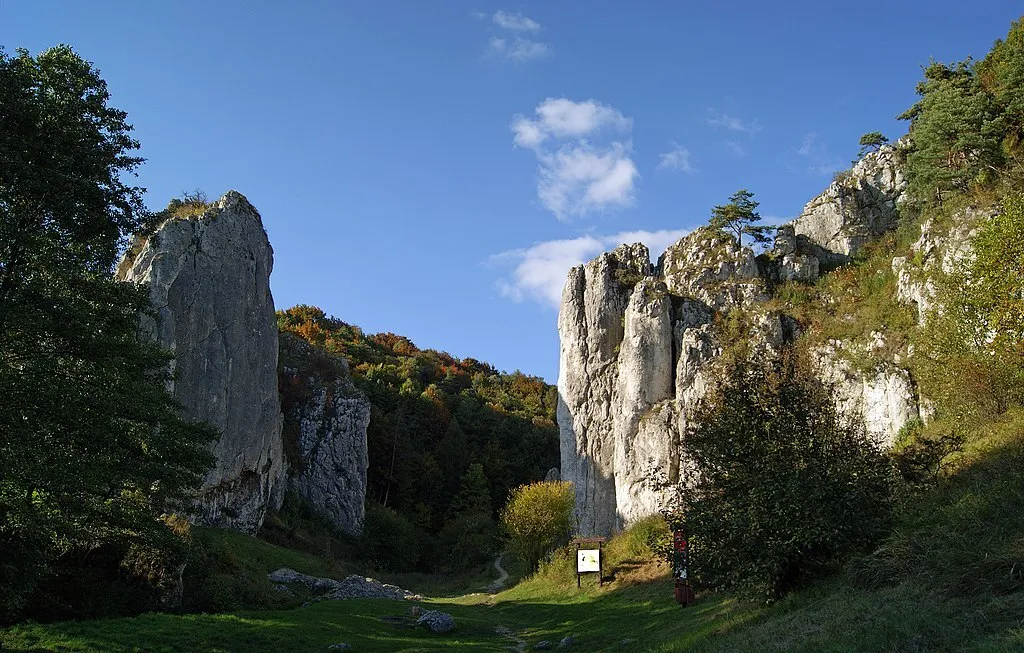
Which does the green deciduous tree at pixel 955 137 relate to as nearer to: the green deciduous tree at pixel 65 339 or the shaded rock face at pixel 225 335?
the green deciduous tree at pixel 65 339

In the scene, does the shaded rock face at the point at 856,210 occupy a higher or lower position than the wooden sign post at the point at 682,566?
higher

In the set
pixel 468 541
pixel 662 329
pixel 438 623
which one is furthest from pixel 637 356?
pixel 468 541

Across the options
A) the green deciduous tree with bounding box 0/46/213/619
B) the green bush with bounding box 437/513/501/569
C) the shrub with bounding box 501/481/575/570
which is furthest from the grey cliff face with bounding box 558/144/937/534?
the green deciduous tree with bounding box 0/46/213/619

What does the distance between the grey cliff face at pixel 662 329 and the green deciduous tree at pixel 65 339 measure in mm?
26206

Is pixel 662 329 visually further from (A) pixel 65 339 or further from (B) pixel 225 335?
(A) pixel 65 339

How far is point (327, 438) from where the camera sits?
6544 cm

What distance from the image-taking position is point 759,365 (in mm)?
18391

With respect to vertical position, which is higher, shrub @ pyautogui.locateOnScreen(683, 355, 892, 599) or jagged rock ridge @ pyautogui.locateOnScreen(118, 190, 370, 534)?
jagged rock ridge @ pyautogui.locateOnScreen(118, 190, 370, 534)

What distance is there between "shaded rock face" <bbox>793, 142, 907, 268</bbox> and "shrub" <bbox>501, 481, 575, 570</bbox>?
23075 millimetres

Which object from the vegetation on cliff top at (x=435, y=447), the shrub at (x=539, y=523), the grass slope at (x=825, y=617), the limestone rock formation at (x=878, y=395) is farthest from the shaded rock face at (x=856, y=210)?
the vegetation on cliff top at (x=435, y=447)

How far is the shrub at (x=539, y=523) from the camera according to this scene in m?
42.6

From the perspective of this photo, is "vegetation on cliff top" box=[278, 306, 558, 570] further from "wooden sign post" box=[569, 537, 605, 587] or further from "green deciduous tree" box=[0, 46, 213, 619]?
"green deciduous tree" box=[0, 46, 213, 619]

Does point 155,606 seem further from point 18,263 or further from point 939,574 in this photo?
point 939,574

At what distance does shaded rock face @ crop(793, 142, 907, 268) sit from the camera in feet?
131
